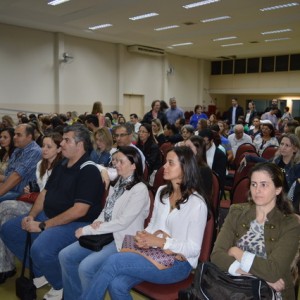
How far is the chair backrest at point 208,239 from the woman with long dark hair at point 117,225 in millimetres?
516

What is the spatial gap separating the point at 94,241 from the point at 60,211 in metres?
0.56

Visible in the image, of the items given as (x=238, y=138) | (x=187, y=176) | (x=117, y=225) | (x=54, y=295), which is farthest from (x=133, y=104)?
(x=187, y=176)

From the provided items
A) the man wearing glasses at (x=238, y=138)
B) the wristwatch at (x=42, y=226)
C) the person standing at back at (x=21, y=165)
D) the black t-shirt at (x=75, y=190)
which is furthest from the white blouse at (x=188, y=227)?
the man wearing glasses at (x=238, y=138)

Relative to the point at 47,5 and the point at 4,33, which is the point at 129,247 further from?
the point at 4,33

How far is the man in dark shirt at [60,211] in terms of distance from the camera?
8.53 feet

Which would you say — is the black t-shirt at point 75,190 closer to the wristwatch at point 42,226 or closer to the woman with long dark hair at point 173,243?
the wristwatch at point 42,226

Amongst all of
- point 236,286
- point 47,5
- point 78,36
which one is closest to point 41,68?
point 78,36

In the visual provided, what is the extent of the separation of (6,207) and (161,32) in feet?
34.8

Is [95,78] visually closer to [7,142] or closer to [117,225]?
[7,142]

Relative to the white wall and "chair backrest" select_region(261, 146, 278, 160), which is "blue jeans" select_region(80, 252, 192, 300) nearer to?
"chair backrest" select_region(261, 146, 278, 160)

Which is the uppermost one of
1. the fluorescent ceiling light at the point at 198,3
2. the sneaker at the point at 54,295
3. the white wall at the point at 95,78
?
the fluorescent ceiling light at the point at 198,3

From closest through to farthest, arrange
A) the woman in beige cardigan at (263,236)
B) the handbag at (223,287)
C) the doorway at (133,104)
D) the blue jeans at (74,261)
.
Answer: the handbag at (223,287) < the woman in beige cardigan at (263,236) < the blue jeans at (74,261) < the doorway at (133,104)

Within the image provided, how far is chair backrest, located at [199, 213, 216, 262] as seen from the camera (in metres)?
2.18

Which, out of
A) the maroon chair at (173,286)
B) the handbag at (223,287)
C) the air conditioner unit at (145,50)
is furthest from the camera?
the air conditioner unit at (145,50)
